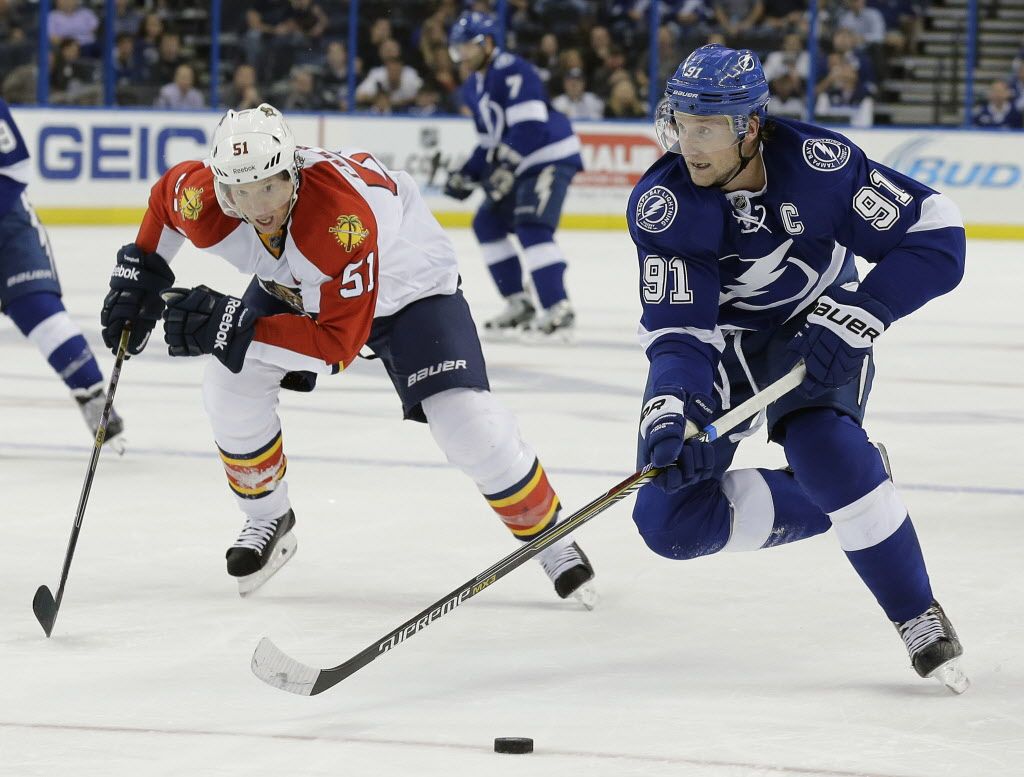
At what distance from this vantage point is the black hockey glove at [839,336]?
8.61ft

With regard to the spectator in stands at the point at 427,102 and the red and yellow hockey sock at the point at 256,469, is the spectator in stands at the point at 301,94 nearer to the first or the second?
the spectator in stands at the point at 427,102

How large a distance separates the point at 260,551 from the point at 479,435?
19.9 inches

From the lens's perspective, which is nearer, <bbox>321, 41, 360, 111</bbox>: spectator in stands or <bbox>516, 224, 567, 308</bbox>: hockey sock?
<bbox>516, 224, 567, 308</bbox>: hockey sock

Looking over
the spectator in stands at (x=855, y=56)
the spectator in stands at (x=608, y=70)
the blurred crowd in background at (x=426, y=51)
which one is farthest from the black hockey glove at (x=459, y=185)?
the spectator in stands at (x=855, y=56)

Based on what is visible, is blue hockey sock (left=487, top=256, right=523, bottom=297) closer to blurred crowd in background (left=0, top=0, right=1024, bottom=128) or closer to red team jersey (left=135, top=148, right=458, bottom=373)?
red team jersey (left=135, top=148, right=458, bottom=373)

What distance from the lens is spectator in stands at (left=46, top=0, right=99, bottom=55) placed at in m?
11.5

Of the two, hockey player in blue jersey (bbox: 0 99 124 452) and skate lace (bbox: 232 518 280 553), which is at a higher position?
skate lace (bbox: 232 518 280 553)

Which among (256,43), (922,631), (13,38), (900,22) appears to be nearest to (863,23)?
(900,22)

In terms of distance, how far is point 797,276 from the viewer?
281cm

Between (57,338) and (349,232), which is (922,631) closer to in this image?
(349,232)

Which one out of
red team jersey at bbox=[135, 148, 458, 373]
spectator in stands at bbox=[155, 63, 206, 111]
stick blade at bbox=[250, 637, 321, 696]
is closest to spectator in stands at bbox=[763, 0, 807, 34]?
spectator in stands at bbox=[155, 63, 206, 111]

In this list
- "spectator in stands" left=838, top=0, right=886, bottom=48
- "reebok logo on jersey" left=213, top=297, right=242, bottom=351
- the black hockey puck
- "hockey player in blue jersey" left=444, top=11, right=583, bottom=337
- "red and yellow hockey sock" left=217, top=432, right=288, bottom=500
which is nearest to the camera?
the black hockey puck

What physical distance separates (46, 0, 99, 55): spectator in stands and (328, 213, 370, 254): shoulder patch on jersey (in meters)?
9.07

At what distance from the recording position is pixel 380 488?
4281 millimetres
